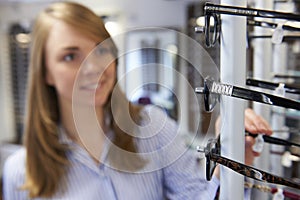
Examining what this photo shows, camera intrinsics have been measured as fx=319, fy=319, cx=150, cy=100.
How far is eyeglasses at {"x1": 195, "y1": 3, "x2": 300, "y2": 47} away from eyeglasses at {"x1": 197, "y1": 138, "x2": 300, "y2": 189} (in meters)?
0.11

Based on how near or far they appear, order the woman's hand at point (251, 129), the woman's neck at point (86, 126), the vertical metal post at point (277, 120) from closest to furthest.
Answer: the woman's hand at point (251, 129) → the woman's neck at point (86, 126) → the vertical metal post at point (277, 120)

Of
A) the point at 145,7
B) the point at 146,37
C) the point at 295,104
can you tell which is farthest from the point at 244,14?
the point at 145,7

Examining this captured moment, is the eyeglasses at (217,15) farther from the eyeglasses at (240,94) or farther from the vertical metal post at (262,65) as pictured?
the vertical metal post at (262,65)

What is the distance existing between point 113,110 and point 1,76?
258 cm

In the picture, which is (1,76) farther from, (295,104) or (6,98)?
(295,104)

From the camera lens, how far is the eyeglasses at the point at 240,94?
31 cm

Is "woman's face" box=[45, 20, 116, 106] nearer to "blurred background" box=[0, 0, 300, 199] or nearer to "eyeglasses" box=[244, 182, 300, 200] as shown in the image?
"blurred background" box=[0, 0, 300, 199]

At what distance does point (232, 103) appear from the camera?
343mm

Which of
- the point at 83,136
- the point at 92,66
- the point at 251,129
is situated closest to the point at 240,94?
the point at 251,129

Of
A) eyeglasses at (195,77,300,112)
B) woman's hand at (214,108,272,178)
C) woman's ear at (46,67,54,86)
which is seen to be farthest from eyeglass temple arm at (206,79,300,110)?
woman's ear at (46,67,54,86)

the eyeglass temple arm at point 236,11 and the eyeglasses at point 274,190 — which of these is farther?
the eyeglasses at point 274,190

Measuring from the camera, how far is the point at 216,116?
1.22ft

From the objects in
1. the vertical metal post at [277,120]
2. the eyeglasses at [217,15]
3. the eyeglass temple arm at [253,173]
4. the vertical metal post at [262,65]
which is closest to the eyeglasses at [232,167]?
the eyeglass temple arm at [253,173]

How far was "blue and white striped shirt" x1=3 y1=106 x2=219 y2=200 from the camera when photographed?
1.83 ft
